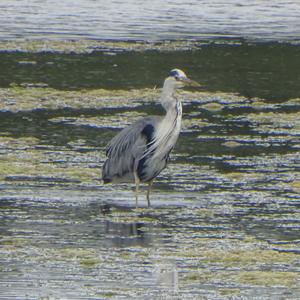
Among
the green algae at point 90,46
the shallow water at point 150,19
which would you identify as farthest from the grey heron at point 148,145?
the shallow water at point 150,19

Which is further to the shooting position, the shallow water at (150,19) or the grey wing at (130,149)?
the shallow water at (150,19)

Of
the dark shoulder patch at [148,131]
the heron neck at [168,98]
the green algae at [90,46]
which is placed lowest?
the green algae at [90,46]

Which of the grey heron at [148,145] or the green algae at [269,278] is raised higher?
the grey heron at [148,145]

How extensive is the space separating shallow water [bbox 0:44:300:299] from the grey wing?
Answer: 9.7 inches

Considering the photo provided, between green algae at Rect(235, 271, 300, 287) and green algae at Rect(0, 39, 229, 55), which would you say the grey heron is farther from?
green algae at Rect(0, 39, 229, 55)

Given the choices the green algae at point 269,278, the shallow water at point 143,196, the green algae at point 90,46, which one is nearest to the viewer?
the green algae at point 269,278

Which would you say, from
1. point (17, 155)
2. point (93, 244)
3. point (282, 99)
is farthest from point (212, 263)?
point (282, 99)

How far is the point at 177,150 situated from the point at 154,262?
490 cm

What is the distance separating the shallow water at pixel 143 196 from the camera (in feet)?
28.5

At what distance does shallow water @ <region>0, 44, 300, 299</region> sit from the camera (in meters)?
8.69

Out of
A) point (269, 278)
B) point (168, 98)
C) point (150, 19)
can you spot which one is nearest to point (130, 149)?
point (168, 98)

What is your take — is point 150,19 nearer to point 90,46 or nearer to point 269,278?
point 90,46

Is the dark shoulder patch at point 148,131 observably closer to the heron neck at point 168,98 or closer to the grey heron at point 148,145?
the grey heron at point 148,145

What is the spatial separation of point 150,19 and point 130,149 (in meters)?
17.1
